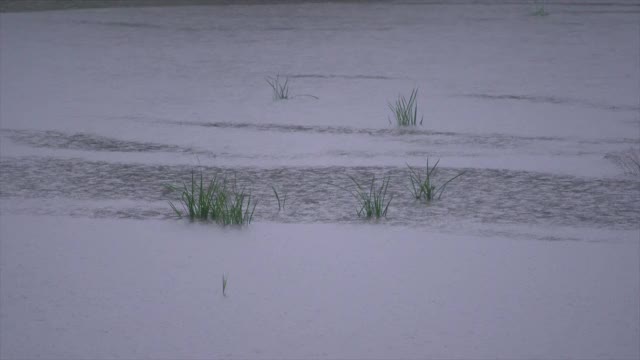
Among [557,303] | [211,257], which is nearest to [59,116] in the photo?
[211,257]

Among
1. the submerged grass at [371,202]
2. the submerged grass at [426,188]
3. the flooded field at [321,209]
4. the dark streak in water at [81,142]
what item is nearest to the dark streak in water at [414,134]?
the flooded field at [321,209]

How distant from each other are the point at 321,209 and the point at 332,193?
0.13 meters

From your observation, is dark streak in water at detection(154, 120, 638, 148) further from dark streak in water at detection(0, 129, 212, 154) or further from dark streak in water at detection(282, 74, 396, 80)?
dark streak in water at detection(282, 74, 396, 80)

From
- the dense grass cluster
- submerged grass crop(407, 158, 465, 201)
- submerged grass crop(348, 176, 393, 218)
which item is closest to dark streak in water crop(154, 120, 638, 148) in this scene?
submerged grass crop(407, 158, 465, 201)

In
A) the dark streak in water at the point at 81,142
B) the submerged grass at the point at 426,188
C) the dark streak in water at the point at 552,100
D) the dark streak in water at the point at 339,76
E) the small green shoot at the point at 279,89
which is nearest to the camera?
the submerged grass at the point at 426,188

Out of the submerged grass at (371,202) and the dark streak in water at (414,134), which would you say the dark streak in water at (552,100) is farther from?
the submerged grass at (371,202)

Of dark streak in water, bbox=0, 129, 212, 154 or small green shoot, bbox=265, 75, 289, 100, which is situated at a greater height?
small green shoot, bbox=265, 75, 289, 100

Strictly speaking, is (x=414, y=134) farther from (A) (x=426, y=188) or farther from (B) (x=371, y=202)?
(B) (x=371, y=202)

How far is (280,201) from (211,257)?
40cm

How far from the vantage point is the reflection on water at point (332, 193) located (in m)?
2.22

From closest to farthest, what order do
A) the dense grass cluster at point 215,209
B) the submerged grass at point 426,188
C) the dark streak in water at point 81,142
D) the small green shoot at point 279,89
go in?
the dense grass cluster at point 215,209
the submerged grass at point 426,188
the dark streak in water at point 81,142
the small green shoot at point 279,89

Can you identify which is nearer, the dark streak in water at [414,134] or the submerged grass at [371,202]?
the submerged grass at [371,202]

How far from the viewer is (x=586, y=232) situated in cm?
210

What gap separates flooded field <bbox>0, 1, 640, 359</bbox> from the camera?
5.40 ft
